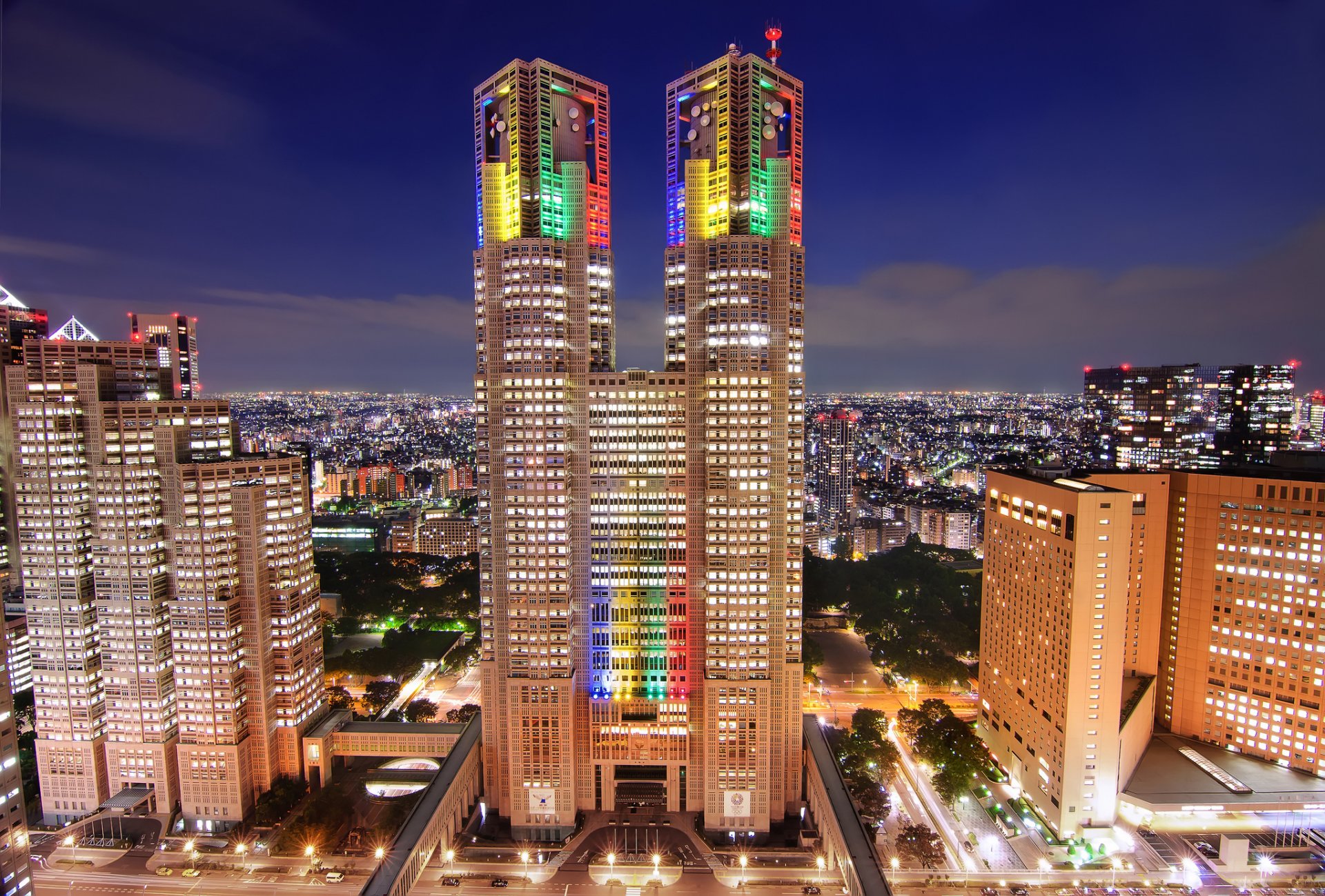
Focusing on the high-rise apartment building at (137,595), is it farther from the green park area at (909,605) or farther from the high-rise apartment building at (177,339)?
the green park area at (909,605)

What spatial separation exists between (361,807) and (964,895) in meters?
60.7

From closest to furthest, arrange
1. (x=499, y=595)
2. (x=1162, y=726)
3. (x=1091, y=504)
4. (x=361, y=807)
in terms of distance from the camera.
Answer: (x=1091, y=504), (x=499, y=595), (x=361, y=807), (x=1162, y=726)

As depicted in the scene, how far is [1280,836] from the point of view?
2603 inches

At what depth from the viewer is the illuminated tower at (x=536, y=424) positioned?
6819 cm

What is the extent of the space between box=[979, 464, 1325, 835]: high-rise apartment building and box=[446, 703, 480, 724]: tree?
64732 mm

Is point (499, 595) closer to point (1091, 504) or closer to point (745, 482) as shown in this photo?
point (745, 482)

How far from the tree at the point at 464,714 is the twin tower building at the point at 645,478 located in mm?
18390

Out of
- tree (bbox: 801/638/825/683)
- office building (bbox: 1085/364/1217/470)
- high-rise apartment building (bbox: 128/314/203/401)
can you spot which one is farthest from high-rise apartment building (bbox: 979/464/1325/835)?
high-rise apartment building (bbox: 128/314/203/401)

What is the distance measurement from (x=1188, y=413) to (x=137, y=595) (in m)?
204

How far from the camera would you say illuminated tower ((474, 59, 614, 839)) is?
68188 millimetres

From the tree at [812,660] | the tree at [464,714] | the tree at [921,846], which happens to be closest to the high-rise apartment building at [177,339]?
the tree at [464,714]

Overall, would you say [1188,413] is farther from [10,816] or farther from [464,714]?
[10,816]

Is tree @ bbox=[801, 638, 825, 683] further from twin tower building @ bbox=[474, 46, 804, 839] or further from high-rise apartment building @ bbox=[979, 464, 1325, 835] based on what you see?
twin tower building @ bbox=[474, 46, 804, 839]

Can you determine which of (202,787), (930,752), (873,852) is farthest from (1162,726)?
(202,787)
